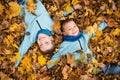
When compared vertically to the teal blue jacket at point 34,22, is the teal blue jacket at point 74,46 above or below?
below

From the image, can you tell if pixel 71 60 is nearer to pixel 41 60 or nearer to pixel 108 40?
pixel 41 60

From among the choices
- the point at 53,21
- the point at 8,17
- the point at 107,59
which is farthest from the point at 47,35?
the point at 107,59

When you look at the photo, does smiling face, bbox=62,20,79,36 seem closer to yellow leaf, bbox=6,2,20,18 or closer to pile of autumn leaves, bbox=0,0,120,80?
pile of autumn leaves, bbox=0,0,120,80

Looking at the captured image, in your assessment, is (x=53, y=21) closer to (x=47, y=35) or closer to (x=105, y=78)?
(x=47, y=35)

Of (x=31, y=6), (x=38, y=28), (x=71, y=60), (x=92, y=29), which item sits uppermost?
(x=31, y=6)

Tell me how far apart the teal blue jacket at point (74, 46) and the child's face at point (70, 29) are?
1.1 inches

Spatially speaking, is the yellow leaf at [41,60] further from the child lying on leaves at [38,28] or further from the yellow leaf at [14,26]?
the yellow leaf at [14,26]

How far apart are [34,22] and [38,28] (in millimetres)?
57

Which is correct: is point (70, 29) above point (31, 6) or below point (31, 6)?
below

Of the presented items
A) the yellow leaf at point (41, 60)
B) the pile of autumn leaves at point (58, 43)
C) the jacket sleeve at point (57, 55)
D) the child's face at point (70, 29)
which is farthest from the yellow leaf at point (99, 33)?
the yellow leaf at point (41, 60)

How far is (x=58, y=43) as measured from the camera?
225 cm

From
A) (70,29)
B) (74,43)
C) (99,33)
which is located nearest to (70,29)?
(70,29)

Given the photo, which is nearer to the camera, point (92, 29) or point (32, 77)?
point (32, 77)

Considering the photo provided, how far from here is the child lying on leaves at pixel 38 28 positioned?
2232 millimetres
